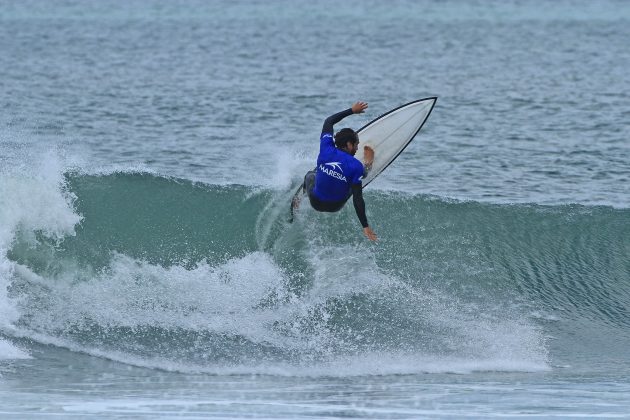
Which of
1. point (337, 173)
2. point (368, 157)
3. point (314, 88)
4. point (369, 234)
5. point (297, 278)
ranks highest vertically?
point (337, 173)

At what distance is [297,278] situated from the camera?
43.6 feet

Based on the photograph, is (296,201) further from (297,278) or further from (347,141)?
(347,141)

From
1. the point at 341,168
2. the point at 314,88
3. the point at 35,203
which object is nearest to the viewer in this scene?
the point at 341,168

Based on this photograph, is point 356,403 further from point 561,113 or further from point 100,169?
point 561,113

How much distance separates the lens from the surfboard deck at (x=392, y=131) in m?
14.4

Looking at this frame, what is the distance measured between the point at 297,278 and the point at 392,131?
2.62 meters

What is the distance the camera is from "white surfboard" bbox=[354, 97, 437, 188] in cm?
1435

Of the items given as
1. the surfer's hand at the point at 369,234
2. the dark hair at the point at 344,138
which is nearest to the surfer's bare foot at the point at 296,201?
the dark hair at the point at 344,138

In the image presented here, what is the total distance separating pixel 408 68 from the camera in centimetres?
3272

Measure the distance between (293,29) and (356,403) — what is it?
110 ft

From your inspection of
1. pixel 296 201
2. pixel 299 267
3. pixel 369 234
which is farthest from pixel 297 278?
pixel 369 234

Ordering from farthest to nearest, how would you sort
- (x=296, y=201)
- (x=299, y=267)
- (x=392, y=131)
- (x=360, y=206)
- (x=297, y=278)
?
(x=392, y=131)
(x=296, y=201)
(x=299, y=267)
(x=297, y=278)
(x=360, y=206)

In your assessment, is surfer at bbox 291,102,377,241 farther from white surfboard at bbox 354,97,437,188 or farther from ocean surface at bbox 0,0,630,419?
white surfboard at bbox 354,97,437,188

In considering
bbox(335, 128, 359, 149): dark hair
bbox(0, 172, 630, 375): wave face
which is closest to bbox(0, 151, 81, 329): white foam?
bbox(0, 172, 630, 375): wave face
